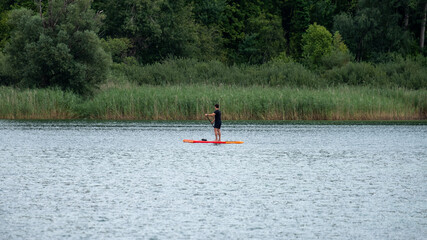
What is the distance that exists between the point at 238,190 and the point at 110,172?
5.00 m

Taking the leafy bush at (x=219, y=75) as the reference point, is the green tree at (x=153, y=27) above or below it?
above

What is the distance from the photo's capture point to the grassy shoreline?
1690 inches

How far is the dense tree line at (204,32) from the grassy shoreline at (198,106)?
3521 millimetres

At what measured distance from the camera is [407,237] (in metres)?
13.5

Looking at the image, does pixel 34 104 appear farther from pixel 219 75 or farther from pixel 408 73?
pixel 408 73

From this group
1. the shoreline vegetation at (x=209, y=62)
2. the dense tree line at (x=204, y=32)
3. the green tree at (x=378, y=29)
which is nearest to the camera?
the shoreline vegetation at (x=209, y=62)

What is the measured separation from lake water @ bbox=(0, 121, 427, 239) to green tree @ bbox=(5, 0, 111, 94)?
12507 millimetres

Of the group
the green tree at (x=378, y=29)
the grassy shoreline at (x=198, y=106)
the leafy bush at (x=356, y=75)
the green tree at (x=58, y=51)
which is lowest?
the grassy shoreline at (x=198, y=106)

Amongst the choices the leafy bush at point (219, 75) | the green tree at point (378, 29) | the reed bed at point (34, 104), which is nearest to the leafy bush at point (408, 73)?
the leafy bush at point (219, 75)

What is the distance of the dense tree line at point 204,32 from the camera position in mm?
47781

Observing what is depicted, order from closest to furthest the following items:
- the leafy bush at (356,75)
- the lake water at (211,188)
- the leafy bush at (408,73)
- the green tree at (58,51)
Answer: the lake water at (211,188)
the green tree at (58,51)
the leafy bush at (408,73)
the leafy bush at (356,75)

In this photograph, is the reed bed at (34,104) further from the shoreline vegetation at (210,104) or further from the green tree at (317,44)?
the green tree at (317,44)

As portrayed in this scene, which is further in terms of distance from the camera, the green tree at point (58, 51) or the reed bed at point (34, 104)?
the green tree at point (58, 51)

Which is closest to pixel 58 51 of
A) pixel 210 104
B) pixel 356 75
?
pixel 210 104
